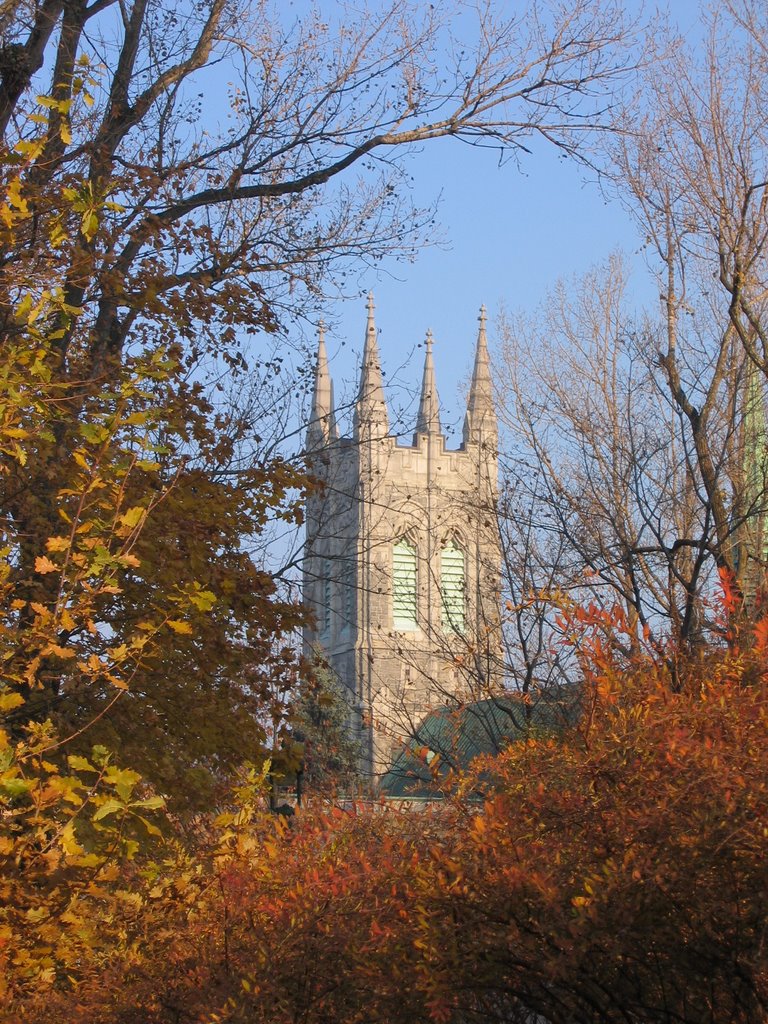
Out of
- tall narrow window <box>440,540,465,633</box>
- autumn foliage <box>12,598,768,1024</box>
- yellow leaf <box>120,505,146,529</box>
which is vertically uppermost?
tall narrow window <box>440,540,465,633</box>

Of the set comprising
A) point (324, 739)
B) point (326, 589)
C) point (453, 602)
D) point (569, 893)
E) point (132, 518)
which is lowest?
point (569, 893)

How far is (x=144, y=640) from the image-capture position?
463 cm

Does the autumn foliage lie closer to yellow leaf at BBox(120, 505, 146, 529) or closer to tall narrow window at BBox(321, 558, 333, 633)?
yellow leaf at BBox(120, 505, 146, 529)

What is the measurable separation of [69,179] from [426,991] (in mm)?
7899

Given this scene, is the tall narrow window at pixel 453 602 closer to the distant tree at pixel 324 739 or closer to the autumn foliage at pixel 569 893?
the distant tree at pixel 324 739

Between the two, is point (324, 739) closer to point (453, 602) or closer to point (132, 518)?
point (453, 602)

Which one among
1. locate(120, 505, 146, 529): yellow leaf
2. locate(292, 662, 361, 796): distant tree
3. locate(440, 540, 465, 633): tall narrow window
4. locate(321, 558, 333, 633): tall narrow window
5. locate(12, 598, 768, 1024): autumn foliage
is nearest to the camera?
locate(12, 598, 768, 1024): autumn foliage

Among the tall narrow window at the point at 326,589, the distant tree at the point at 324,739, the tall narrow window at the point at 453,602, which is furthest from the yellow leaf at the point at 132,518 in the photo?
the tall narrow window at the point at 453,602

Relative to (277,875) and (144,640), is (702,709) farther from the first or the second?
(144,640)

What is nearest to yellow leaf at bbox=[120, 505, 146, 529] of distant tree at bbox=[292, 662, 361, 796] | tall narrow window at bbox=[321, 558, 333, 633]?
distant tree at bbox=[292, 662, 361, 796]

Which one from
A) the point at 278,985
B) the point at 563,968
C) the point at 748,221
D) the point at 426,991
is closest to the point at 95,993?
the point at 278,985

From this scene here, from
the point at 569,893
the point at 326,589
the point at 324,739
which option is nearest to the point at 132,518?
the point at 569,893

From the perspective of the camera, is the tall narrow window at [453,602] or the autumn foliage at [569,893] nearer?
the autumn foliage at [569,893]

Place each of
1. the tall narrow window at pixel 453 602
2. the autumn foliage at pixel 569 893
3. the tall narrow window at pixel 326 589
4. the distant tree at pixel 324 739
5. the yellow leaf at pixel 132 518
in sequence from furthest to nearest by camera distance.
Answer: the tall narrow window at pixel 453 602
the tall narrow window at pixel 326 589
the distant tree at pixel 324 739
the yellow leaf at pixel 132 518
the autumn foliage at pixel 569 893
